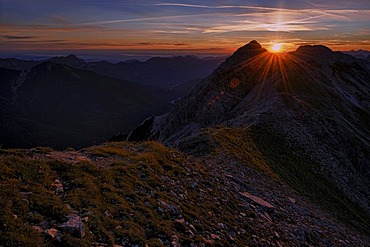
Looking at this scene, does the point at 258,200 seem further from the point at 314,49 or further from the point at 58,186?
the point at 314,49

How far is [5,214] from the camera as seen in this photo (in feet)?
30.5

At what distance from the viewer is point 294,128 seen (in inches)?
1962

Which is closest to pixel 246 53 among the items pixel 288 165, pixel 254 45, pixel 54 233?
pixel 254 45

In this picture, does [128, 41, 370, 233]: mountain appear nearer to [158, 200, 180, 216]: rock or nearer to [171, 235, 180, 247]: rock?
[158, 200, 180, 216]: rock

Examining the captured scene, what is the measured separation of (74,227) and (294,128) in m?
45.7

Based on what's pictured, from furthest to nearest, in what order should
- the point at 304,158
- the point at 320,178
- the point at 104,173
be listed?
the point at 304,158 → the point at 320,178 → the point at 104,173

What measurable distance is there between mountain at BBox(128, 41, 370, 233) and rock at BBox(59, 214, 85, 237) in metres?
20.9

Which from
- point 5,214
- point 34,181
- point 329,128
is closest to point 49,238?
point 5,214

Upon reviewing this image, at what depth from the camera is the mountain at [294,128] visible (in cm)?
3388

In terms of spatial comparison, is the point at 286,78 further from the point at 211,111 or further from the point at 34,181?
the point at 34,181

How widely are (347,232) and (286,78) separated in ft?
201

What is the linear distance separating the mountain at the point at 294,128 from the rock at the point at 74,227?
20.9 metres

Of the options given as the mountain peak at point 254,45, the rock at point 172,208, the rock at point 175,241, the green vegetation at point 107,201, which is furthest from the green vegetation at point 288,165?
the mountain peak at point 254,45

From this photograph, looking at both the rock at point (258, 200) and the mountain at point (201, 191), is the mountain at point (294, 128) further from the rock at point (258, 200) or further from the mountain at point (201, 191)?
the rock at point (258, 200)
